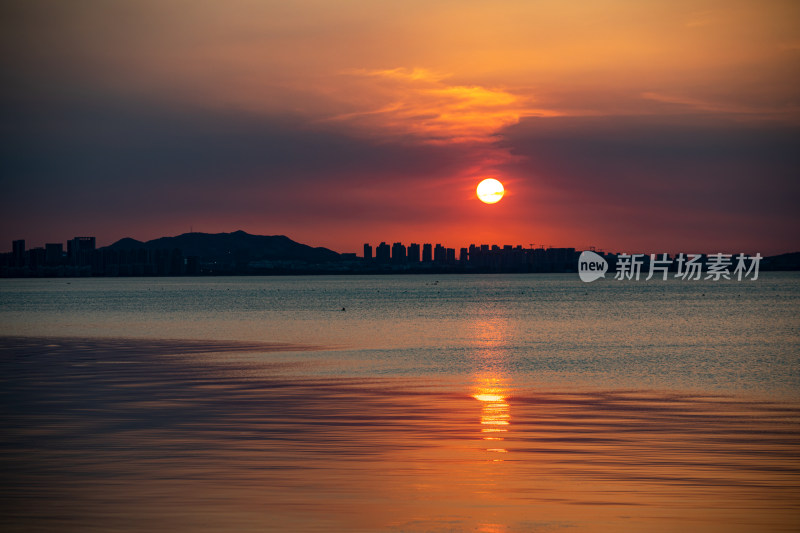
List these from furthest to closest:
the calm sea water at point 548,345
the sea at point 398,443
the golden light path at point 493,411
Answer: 1. the calm sea water at point 548,345
2. the golden light path at point 493,411
3. the sea at point 398,443

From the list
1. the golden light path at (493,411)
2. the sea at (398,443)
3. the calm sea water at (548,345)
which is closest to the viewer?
the sea at (398,443)

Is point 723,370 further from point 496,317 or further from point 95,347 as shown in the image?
point 496,317

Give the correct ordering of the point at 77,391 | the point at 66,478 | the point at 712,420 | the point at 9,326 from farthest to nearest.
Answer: the point at 9,326, the point at 77,391, the point at 712,420, the point at 66,478

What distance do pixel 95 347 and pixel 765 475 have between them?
140 ft

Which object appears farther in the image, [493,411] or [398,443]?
[493,411]

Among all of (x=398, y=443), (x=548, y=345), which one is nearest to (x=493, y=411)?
(x=398, y=443)

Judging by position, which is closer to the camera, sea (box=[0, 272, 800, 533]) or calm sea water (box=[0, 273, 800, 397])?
sea (box=[0, 272, 800, 533])

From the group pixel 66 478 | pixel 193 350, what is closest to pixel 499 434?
A: pixel 66 478

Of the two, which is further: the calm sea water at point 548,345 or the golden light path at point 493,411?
the calm sea water at point 548,345

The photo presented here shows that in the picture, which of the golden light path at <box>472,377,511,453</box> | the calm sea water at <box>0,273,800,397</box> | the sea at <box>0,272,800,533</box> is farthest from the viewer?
the calm sea water at <box>0,273,800,397</box>

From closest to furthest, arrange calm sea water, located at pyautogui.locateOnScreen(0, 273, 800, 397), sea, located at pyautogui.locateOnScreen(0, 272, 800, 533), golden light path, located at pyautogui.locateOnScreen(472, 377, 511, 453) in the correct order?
sea, located at pyautogui.locateOnScreen(0, 272, 800, 533) < golden light path, located at pyautogui.locateOnScreen(472, 377, 511, 453) < calm sea water, located at pyautogui.locateOnScreen(0, 273, 800, 397)

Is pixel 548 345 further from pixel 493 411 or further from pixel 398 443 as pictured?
pixel 398 443

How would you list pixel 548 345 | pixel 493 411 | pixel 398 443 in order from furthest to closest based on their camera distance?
pixel 548 345, pixel 493 411, pixel 398 443

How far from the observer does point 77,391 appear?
1093 inches
